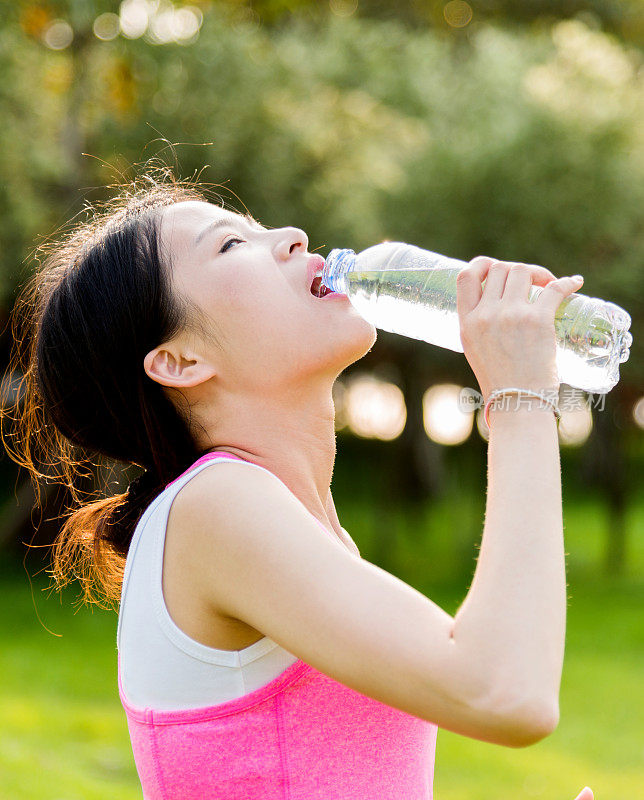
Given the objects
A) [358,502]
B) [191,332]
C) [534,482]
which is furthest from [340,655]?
[358,502]

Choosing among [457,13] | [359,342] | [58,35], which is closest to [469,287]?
[359,342]

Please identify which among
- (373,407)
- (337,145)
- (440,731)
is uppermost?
(337,145)

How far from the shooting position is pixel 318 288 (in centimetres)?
180

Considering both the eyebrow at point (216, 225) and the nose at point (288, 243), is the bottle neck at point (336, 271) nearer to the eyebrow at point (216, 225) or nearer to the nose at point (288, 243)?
the nose at point (288, 243)

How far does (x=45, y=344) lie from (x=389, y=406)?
17.0m

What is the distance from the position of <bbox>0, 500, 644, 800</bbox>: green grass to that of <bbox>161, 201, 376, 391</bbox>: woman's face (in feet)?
8.04

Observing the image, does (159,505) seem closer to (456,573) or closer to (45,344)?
(45,344)

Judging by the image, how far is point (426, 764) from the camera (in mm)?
1594

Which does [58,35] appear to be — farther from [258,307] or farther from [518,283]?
[518,283]

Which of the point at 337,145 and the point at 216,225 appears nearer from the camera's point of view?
the point at 216,225

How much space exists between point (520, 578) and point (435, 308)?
3.63 ft

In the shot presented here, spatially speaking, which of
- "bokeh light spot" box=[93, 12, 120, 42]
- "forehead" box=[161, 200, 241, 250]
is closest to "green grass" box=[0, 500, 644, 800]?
"forehead" box=[161, 200, 241, 250]

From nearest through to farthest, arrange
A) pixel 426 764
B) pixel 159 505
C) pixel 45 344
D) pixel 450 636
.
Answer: pixel 450 636
pixel 159 505
pixel 426 764
pixel 45 344

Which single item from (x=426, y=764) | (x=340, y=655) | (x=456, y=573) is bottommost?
(x=456, y=573)
